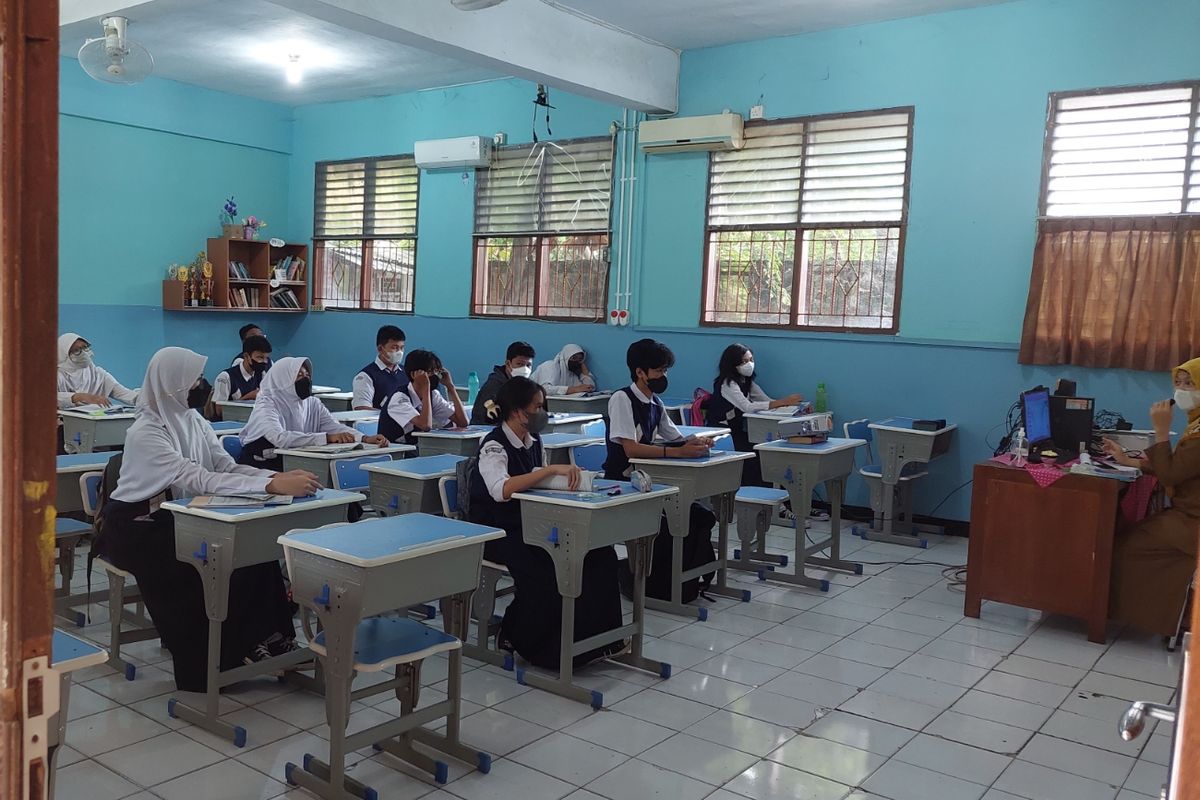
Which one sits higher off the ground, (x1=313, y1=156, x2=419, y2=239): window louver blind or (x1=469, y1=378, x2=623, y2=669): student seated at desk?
(x1=313, y1=156, x2=419, y2=239): window louver blind

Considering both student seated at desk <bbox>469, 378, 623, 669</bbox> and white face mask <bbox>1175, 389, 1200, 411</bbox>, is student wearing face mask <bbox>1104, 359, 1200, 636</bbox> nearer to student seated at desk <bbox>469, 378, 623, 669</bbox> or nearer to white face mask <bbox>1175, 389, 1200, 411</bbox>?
white face mask <bbox>1175, 389, 1200, 411</bbox>

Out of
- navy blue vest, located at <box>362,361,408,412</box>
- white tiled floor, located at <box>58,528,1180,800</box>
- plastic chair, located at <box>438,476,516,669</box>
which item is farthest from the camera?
navy blue vest, located at <box>362,361,408,412</box>

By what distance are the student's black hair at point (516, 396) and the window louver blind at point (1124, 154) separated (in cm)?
394

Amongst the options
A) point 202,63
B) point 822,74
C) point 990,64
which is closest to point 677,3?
point 822,74

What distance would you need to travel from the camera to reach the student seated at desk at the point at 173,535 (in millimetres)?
3281

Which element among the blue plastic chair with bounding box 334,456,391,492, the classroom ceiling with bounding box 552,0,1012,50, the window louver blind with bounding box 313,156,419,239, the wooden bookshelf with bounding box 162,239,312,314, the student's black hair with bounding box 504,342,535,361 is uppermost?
the classroom ceiling with bounding box 552,0,1012,50

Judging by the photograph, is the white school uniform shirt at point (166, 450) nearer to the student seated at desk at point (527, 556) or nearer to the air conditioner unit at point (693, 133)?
the student seated at desk at point (527, 556)

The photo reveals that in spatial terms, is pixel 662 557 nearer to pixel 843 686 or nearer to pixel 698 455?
pixel 698 455

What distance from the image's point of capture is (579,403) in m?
7.43

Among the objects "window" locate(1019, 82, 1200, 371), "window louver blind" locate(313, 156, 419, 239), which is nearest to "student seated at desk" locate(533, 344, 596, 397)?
"window louver blind" locate(313, 156, 419, 239)

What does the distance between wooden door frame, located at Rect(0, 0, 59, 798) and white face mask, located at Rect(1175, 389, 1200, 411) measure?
14.7 ft

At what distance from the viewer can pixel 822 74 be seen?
6.79 m

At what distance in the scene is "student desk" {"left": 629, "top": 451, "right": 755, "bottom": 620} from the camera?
4.30m

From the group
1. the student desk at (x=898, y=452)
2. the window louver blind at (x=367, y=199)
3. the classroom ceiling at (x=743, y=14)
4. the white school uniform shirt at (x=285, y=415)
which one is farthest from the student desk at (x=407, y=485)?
the window louver blind at (x=367, y=199)
